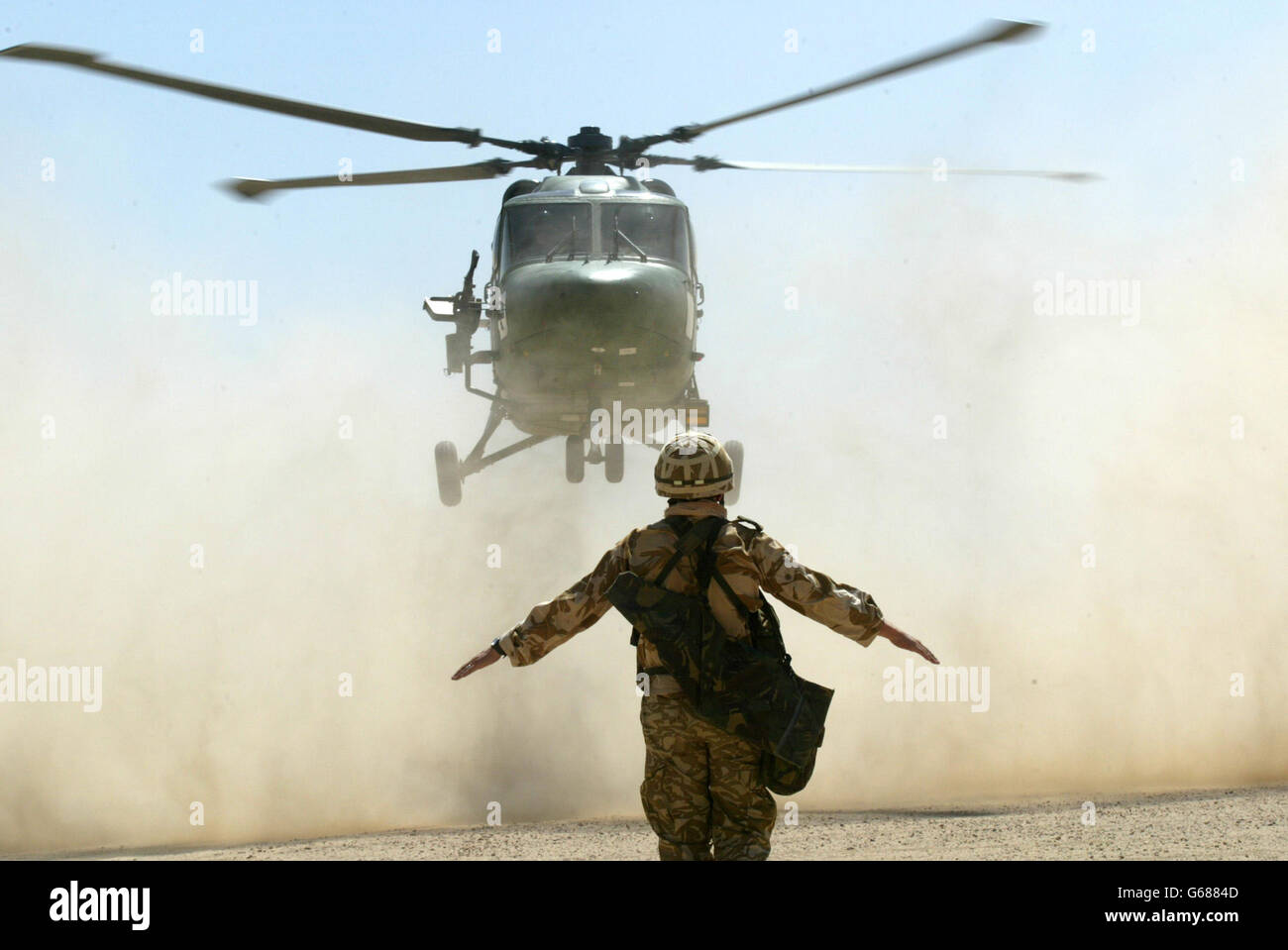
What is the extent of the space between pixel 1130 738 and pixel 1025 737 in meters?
0.91

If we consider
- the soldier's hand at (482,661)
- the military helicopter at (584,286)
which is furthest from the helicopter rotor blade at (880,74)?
the soldier's hand at (482,661)

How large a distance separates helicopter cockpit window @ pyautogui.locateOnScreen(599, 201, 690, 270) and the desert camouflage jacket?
22.3ft

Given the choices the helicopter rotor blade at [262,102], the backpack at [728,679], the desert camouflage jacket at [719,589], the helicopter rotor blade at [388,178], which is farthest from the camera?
the helicopter rotor blade at [388,178]

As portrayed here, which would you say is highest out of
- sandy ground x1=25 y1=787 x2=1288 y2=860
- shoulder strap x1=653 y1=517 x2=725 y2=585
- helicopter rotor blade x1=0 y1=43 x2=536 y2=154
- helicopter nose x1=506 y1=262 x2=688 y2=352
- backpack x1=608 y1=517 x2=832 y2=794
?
helicopter rotor blade x1=0 y1=43 x2=536 y2=154

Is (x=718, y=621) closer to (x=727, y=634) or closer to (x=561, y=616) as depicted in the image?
(x=727, y=634)

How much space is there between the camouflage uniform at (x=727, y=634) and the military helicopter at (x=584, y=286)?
613 cm

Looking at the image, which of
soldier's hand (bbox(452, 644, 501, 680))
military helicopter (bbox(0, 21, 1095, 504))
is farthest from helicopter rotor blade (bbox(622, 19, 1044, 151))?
soldier's hand (bbox(452, 644, 501, 680))

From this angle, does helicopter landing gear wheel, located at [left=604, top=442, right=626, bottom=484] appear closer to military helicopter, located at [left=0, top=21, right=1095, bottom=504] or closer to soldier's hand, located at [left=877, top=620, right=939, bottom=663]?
military helicopter, located at [left=0, top=21, right=1095, bottom=504]

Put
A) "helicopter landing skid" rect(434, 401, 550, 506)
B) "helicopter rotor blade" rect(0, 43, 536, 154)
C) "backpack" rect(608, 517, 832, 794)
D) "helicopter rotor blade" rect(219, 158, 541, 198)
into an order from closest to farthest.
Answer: "backpack" rect(608, 517, 832, 794), "helicopter rotor blade" rect(0, 43, 536, 154), "helicopter rotor blade" rect(219, 158, 541, 198), "helicopter landing skid" rect(434, 401, 550, 506)

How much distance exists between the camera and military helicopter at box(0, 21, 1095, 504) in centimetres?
1106

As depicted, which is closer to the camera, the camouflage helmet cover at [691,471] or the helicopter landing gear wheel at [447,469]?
the camouflage helmet cover at [691,471]

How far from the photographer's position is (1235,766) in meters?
12.5

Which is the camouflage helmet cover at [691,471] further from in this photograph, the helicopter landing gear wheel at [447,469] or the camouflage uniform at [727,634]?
the helicopter landing gear wheel at [447,469]

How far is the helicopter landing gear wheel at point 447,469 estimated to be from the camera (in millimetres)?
13477
